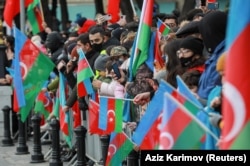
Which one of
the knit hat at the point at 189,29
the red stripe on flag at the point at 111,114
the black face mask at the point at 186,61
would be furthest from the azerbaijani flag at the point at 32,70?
the black face mask at the point at 186,61

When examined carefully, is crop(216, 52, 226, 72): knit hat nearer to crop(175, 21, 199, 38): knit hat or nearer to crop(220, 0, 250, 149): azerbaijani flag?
crop(220, 0, 250, 149): azerbaijani flag

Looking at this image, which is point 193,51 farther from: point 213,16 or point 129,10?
point 129,10

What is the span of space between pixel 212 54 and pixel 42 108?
7.70 meters

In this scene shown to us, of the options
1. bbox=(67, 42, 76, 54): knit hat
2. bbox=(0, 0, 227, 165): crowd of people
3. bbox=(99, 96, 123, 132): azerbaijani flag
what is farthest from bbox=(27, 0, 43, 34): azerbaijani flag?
bbox=(99, 96, 123, 132): azerbaijani flag

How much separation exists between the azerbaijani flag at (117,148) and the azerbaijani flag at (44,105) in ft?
17.3

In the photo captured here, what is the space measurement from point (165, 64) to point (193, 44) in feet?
5.52

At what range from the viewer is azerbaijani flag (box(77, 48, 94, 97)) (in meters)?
11.9

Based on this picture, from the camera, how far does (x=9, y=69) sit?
1617cm

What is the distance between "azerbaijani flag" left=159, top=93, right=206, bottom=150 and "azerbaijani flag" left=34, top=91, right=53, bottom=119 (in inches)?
359

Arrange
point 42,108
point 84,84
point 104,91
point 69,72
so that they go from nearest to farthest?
point 104,91 → point 84,84 → point 69,72 → point 42,108

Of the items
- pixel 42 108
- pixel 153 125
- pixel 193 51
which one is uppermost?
pixel 193 51

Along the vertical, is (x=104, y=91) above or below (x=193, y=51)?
below

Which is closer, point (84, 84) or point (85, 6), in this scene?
point (84, 84)

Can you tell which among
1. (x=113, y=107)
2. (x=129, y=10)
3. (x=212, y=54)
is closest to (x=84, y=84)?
(x=113, y=107)
